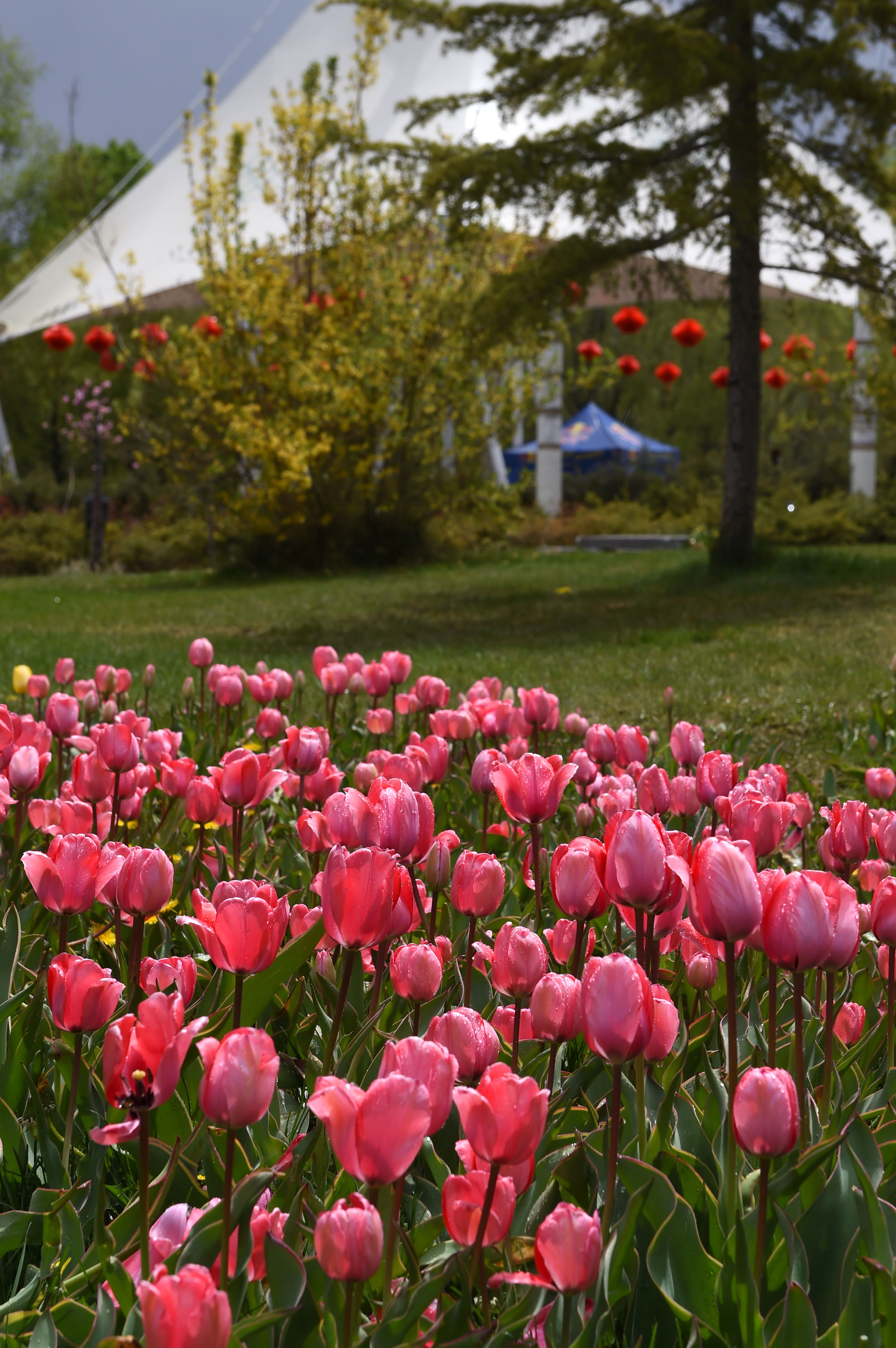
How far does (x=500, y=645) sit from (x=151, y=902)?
6.12m

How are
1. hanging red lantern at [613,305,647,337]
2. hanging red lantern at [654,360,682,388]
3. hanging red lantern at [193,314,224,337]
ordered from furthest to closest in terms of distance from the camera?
hanging red lantern at [654,360,682,388] < hanging red lantern at [613,305,647,337] < hanging red lantern at [193,314,224,337]

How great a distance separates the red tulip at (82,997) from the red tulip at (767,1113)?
1.92 ft

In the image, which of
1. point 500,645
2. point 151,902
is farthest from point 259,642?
point 151,902

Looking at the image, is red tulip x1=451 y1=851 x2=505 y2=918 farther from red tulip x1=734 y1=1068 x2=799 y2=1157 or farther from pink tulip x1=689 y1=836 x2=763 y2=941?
red tulip x1=734 y1=1068 x2=799 y2=1157

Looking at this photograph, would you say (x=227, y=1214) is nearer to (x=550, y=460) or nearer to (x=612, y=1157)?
(x=612, y=1157)

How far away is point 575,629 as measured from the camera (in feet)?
27.2

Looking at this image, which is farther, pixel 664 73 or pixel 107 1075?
pixel 664 73

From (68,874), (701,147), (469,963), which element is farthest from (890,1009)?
(701,147)

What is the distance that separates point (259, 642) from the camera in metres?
7.70

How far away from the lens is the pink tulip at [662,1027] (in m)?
1.06

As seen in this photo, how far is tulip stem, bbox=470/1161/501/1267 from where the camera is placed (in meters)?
0.85

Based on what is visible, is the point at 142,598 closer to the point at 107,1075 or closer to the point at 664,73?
the point at 664,73

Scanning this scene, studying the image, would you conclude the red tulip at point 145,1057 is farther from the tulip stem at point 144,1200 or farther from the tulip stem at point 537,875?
the tulip stem at point 537,875

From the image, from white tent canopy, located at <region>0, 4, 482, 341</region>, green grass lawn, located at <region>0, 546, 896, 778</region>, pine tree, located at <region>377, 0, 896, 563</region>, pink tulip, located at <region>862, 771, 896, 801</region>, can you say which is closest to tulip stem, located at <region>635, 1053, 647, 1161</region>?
pink tulip, located at <region>862, 771, 896, 801</region>
